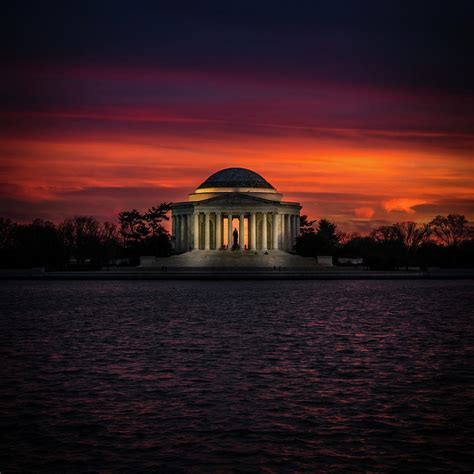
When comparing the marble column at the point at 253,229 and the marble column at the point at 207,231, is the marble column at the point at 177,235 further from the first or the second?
the marble column at the point at 253,229

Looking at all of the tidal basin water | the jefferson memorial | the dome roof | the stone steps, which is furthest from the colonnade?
the tidal basin water

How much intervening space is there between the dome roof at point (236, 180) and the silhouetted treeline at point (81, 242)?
39.8 feet

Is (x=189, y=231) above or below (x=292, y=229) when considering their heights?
below

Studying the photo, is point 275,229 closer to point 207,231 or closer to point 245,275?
point 207,231

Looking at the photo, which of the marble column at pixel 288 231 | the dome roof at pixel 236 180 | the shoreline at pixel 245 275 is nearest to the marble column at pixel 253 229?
the marble column at pixel 288 231

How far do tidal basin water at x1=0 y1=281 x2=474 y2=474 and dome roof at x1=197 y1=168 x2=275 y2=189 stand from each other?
385 ft

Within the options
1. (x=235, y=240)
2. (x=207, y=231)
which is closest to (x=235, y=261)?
(x=207, y=231)

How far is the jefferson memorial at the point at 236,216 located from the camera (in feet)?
510

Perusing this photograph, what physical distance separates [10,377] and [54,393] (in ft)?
→ 11.2

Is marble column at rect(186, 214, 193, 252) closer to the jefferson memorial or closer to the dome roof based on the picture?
the jefferson memorial

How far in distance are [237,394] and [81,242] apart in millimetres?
144514

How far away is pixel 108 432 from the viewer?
19250 mm

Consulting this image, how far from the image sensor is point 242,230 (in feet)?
513

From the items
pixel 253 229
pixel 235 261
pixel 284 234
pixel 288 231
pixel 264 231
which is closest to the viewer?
pixel 235 261
